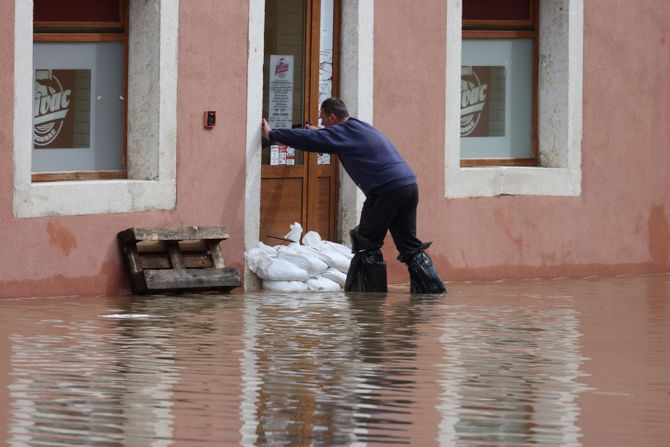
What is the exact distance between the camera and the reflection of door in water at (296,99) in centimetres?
1423

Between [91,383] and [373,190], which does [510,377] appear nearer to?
[91,383]

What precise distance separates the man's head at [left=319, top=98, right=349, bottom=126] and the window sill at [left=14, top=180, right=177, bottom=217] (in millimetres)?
1292

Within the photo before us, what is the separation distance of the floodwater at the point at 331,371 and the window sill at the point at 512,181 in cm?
203

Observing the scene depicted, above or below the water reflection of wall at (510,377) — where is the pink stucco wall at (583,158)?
above

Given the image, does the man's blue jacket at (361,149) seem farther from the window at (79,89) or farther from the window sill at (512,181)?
the window sill at (512,181)

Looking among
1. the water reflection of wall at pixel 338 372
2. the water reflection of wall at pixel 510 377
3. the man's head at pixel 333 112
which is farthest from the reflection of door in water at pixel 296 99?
the water reflection of wall at pixel 510 377

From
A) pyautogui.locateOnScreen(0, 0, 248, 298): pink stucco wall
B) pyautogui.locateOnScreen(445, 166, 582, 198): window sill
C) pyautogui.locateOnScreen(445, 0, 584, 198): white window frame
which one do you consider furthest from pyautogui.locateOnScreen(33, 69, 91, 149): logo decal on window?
pyautogui.locateOnScreen(445, 0, 584, 198): white window frame

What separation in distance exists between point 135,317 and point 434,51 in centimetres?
477

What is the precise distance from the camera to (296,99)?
14453mm

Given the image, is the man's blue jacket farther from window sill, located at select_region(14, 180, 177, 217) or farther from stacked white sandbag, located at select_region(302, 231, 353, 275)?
window sill, located at select_region(14, 180, 177, 217)

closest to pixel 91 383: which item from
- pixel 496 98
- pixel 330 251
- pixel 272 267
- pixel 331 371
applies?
pixel 331 371

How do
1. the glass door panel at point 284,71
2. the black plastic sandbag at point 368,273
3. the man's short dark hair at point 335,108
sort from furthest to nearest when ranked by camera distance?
the glass door panel at point 284,71 < the black plastic sandbag at point 368,273 < the man's short dark hair at point 335,108

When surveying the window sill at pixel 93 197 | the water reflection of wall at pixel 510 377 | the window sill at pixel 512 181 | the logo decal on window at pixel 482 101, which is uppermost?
the logo decal on window at pixel 482 101

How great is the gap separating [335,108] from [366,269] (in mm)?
1284
